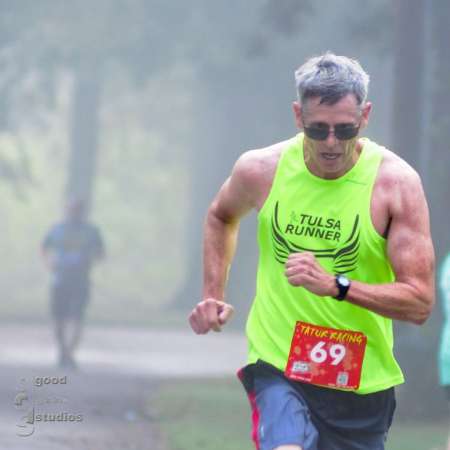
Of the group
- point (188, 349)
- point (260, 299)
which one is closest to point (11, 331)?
point (188, 349)

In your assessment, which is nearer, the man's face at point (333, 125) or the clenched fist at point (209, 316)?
the man's face at point (333, 125)

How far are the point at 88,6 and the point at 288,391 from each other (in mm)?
26447

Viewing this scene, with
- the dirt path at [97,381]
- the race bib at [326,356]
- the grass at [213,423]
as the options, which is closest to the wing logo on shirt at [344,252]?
the race bib at [326,356]

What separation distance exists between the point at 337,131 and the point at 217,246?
92 cm

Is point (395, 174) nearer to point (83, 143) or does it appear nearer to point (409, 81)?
point (409, 81)

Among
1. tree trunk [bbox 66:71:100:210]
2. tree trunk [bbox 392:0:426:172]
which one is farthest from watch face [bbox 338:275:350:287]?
tree trunk [bbox 66:71:100:210]

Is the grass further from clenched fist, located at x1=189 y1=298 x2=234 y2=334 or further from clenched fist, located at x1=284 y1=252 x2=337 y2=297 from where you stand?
clenched fist, located at x1=284 y1=252 x2=337 y2=297

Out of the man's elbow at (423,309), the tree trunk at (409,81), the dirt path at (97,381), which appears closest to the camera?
the man's elbow at (423,309)

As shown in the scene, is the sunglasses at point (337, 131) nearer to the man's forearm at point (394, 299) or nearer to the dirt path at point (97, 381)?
the man's forearm at point (394, 299)

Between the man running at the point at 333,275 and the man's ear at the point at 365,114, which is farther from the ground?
the man's ear at the point at 365,114

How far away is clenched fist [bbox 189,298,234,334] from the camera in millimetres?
6062

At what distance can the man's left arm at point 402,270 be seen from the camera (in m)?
5.70

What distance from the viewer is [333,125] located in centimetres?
591

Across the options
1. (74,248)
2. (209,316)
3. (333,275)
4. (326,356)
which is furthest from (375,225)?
(74,248)
